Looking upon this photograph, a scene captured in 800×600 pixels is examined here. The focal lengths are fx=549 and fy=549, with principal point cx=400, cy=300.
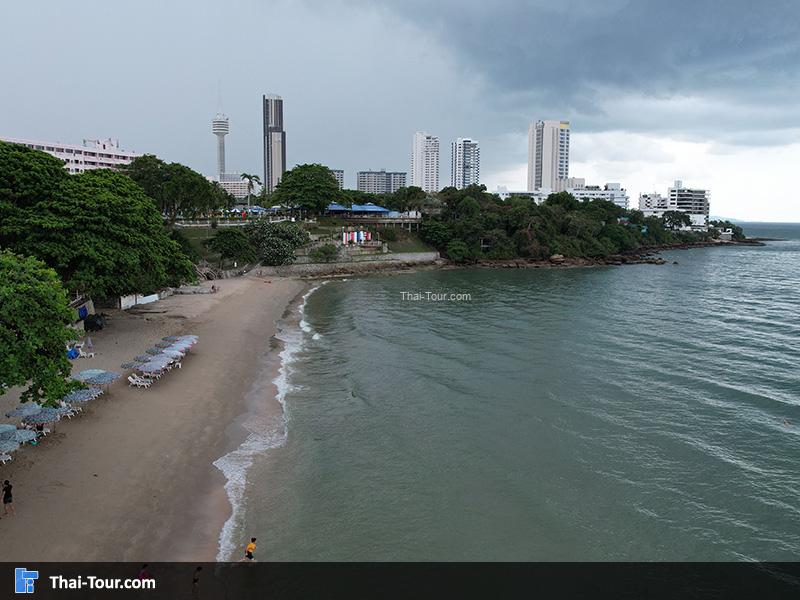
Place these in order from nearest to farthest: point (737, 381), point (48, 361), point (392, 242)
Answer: point (48, 361) → point (737, 381) → point (392, 242)

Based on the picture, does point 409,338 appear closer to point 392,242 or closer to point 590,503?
point 590,503

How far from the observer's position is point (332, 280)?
8481 centimetres

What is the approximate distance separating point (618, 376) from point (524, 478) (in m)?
16.3

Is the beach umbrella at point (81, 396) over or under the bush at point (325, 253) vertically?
under

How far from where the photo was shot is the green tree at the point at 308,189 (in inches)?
4397

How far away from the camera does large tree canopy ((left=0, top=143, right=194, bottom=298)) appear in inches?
1415

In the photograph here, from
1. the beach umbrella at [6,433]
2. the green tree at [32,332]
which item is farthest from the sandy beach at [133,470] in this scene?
the green tree at [32,332]

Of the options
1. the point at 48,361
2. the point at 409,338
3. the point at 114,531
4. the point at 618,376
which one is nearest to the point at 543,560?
the point at 114,531

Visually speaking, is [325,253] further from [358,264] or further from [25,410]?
[25,410]

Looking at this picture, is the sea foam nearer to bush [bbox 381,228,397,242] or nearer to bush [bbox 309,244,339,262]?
bush [bbox 309,244,339,262]

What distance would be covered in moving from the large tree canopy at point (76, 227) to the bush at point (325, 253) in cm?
4936

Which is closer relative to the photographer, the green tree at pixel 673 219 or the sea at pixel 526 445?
the sea at pixel 526 445

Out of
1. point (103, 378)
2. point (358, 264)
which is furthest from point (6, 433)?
point (358, 264)
